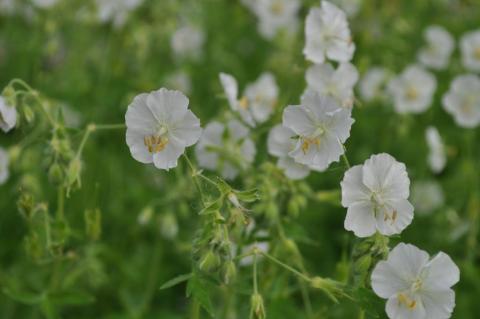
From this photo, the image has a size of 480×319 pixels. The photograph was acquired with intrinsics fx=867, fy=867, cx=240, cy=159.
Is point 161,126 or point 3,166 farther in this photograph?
point 3,166

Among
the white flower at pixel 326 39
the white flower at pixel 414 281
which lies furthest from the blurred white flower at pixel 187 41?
the white flower at pixel 414 281

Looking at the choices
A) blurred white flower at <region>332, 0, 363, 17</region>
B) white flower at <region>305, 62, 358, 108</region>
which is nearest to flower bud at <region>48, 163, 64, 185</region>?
white flower at <region>305, 62, 358, 108</region>

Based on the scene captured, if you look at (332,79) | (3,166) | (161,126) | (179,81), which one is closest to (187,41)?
(179,81)

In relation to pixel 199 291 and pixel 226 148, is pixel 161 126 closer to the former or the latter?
pixel 199 291

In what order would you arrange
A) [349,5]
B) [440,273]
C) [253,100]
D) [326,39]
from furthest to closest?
[349,5], [253,100], [326,39], [440,273]

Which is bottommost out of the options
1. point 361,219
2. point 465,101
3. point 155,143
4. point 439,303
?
point 465,101

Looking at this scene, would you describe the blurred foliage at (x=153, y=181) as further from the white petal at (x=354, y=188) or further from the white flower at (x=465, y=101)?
the white petal at (x=354, y=188)

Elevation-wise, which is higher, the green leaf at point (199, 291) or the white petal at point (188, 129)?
the white petal at point (188, 129)
